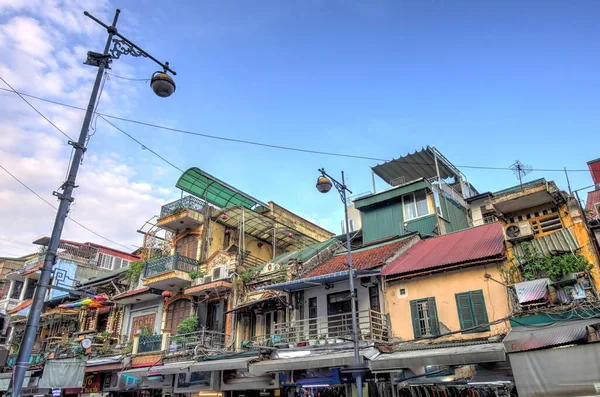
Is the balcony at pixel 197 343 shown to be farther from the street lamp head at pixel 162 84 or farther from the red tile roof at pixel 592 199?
the red tile roof at pixel 592 199

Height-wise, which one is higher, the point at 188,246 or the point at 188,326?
the point at 188,246

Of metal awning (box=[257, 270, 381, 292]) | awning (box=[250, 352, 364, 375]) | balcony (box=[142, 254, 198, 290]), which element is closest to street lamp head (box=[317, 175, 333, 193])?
metal awning (box=[257, 270, 381, 292])

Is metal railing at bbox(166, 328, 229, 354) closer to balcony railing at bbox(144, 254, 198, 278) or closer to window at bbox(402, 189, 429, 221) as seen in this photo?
balcony railing at bbox(144, 254, 198, 278)

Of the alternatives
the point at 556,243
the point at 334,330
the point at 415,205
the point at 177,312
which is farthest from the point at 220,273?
the point at 556,243

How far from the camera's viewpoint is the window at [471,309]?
15.6 metres

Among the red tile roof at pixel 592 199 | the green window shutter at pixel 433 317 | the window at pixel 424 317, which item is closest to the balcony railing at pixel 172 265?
the window at pixel 424 317

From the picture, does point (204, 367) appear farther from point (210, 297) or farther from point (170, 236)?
point (170, 236)

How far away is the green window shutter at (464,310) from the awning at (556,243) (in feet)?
8.17

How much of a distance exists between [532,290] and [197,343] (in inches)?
637

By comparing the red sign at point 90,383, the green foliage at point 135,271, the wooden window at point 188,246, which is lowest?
the red sign at point 90,383

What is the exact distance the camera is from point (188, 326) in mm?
24016

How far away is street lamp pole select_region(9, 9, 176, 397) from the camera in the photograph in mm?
7180

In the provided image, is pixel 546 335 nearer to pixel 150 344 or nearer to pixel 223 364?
pixel 223 364

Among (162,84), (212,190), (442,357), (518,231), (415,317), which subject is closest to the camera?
(162,84)
